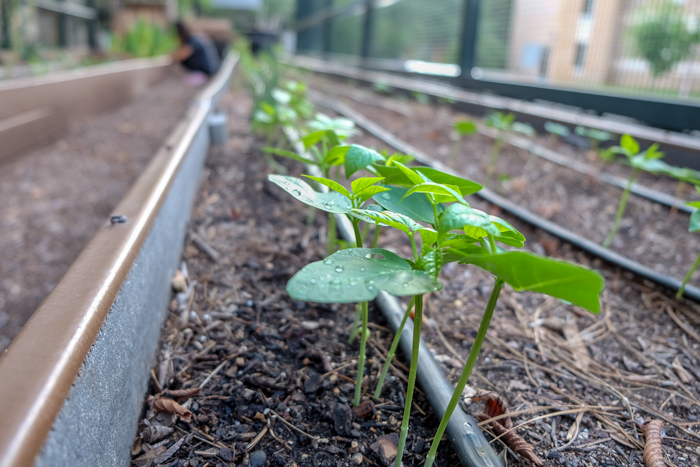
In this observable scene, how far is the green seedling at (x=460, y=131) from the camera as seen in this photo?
7.17 feet

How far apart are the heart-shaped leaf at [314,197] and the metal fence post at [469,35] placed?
14.6 ft

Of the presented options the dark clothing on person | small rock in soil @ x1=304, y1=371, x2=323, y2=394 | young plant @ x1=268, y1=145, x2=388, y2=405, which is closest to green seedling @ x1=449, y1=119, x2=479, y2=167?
young plant @ x1=268, y1=145, x2=388, y2=405

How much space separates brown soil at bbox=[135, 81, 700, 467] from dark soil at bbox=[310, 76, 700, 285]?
1.06 ft

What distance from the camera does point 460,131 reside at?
2250mm

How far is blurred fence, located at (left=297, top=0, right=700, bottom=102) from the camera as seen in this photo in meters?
2.76

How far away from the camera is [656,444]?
33.7 inches

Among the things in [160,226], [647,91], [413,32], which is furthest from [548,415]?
[413,32]

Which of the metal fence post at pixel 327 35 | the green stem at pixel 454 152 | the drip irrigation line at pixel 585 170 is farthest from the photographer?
the metal fence post at pixel 327 35

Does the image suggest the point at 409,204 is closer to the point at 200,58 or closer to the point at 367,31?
the point at 200,58

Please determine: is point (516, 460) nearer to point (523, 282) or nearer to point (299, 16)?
point (523, 282)

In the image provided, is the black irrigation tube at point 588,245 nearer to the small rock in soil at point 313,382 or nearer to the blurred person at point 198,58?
the small rock in soil at point 313,382

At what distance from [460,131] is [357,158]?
1.63 m

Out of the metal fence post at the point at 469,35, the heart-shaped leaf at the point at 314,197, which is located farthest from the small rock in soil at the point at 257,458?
the metal fence post at the point at 469,35

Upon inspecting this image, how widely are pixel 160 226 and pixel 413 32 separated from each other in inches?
246
